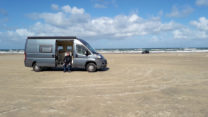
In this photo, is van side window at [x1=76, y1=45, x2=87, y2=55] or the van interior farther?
the van interior

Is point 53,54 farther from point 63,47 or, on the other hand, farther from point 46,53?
point 63,47

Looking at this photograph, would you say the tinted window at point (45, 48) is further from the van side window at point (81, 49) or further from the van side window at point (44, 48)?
the van side window at point (81, 49)

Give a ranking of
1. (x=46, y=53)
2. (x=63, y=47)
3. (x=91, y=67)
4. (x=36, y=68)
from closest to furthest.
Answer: (x=91, y=67)
(x=46, y=53)
(x=36, y=68)
(x=63, y=47)

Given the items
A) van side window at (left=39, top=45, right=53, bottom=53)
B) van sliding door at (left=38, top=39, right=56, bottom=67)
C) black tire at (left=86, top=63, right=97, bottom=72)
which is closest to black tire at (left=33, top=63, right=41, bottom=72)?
van sliding door at (left=38, top=39, right=56, bottom=67)

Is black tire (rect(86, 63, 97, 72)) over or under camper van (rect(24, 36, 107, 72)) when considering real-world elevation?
under

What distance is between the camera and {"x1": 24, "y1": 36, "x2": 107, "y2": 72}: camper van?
9547mm

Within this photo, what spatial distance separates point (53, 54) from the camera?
9570mm

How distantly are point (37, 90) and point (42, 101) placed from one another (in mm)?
1356

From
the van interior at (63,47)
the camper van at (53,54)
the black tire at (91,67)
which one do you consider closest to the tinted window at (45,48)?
the camper van at (53,54)

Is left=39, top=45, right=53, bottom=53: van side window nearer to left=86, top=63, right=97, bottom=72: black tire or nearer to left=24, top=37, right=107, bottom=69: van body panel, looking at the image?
left=24, top=37, right=107, bottom=69: van body panel

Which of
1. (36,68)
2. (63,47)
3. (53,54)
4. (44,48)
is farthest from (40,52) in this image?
(63,47)

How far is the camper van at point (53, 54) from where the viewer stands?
9547 millimetres

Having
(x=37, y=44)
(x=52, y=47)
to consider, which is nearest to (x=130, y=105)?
(x=52, y=47)

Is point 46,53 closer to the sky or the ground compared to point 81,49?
closer to the ground
